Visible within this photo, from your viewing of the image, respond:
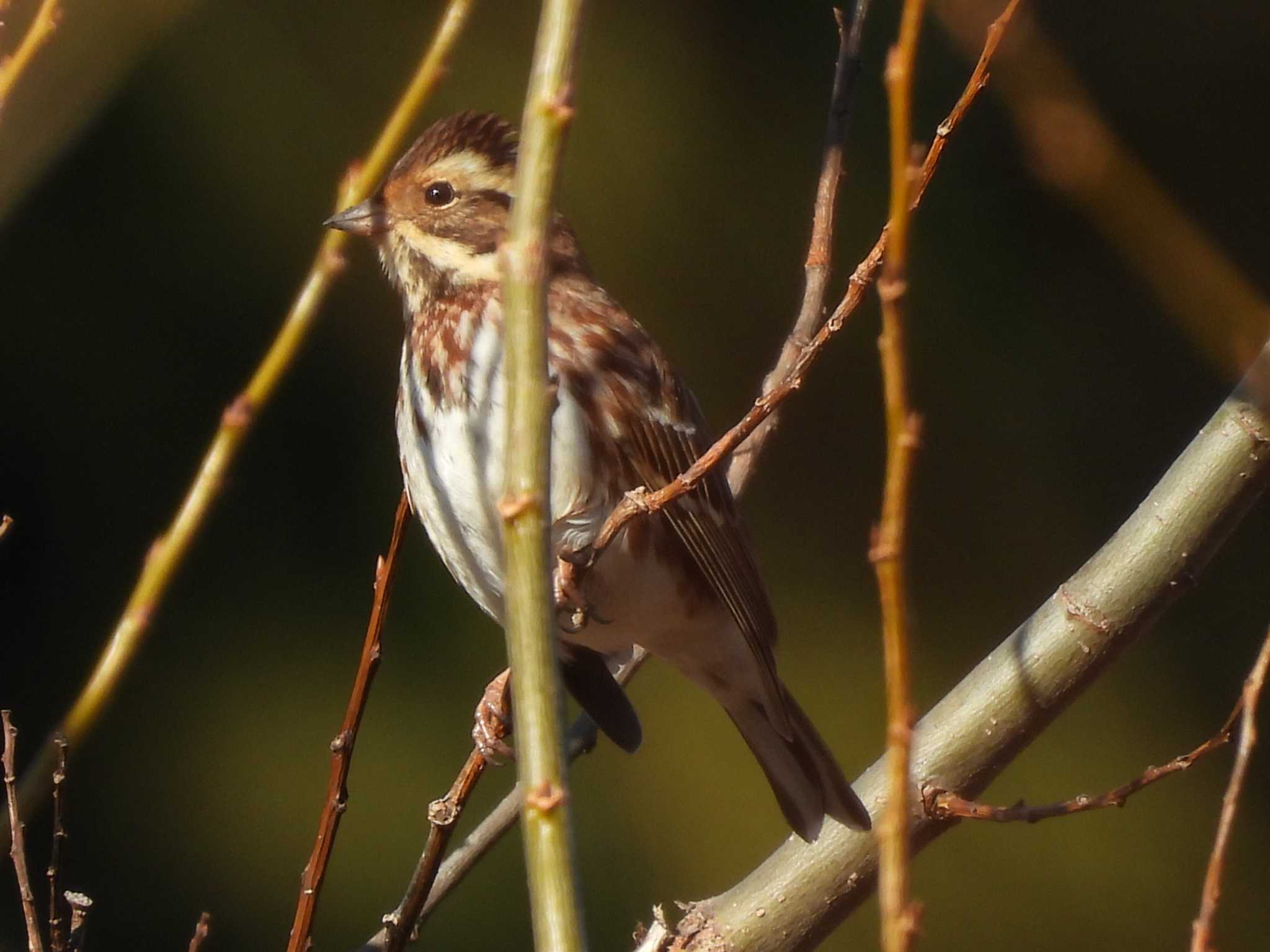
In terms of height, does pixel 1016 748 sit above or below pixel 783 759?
below

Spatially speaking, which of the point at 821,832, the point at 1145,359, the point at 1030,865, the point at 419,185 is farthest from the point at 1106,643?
the point at 1145,359

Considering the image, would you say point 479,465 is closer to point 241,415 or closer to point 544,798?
point 241,415

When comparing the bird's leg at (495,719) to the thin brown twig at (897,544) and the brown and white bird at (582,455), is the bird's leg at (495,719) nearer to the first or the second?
Answer: the brown and white bird at (582,455)

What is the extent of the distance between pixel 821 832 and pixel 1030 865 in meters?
1.93

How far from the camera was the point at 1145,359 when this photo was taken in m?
4.38

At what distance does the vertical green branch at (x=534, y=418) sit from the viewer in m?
1.23

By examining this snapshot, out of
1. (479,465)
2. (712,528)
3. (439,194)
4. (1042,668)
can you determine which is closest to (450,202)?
(439,194)

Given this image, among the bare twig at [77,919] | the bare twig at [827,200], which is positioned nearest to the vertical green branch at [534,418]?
the bare twig at [77,919]

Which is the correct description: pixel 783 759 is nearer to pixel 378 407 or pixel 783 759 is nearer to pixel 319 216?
pixel 378 407

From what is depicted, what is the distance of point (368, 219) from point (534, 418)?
4.95ft

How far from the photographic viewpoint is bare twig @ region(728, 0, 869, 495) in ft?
7.34

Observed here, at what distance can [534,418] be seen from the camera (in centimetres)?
124

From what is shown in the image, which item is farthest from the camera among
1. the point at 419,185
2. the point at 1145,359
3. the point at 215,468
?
the point at 1145,359

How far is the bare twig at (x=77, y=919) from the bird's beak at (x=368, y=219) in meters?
1.10
